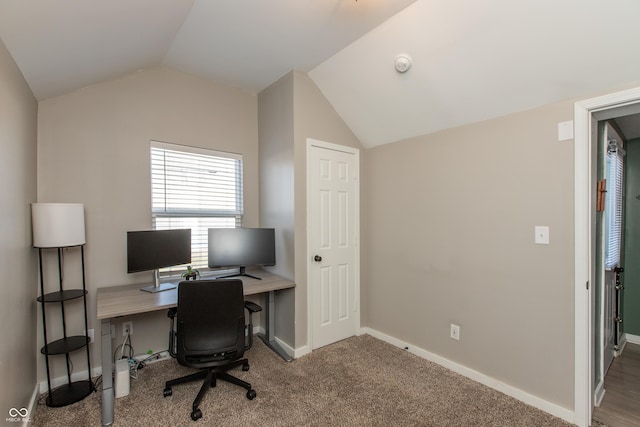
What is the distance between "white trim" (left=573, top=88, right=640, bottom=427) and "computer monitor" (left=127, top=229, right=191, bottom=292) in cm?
303

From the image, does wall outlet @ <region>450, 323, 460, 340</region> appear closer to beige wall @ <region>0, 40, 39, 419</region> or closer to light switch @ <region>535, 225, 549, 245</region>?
light switch @ <region>535, 225, 549, 245</region>

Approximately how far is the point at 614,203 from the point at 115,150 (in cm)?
465

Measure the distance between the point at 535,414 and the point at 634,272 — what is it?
7.87 ft

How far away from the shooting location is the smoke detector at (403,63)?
91.5 inches

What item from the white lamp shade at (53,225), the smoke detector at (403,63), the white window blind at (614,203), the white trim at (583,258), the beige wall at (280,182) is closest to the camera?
the white trim at (583,258)

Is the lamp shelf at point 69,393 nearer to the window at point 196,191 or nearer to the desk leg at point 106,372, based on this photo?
the desk leg at point 106,372

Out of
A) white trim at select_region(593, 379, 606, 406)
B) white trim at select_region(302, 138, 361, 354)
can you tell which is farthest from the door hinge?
white trim at select_region(302, 138, 361, 354)

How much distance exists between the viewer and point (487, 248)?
7.98 feet

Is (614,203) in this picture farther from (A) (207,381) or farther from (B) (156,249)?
(B) (156,249)

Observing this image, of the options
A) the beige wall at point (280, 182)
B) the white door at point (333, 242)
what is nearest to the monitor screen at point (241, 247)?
the beige wall at point (280, 182)

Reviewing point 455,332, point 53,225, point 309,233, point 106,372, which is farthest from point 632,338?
point 53,225

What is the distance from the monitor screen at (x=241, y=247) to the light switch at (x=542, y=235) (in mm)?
2214

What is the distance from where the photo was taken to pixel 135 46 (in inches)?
85.2

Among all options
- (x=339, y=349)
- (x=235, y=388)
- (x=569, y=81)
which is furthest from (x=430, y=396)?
(x=569, y=81)
